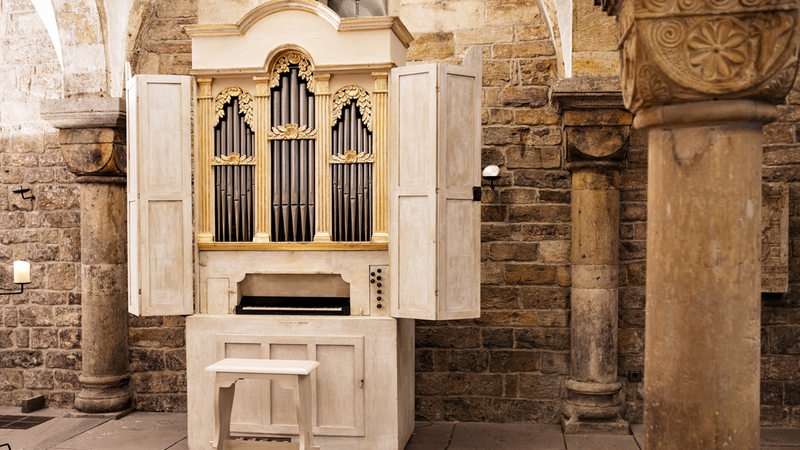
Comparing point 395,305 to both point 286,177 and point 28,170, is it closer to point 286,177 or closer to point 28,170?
point 286,177

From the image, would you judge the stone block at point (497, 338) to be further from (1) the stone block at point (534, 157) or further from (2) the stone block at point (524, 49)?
(2) the stone block at point (524, 49)

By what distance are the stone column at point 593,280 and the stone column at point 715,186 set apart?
2.91 metres

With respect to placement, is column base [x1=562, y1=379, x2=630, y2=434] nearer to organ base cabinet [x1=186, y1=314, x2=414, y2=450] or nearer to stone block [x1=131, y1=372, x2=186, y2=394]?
organ base cabinet [x1=186, y1=314, x2=414, y2=450]

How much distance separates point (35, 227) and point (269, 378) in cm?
316

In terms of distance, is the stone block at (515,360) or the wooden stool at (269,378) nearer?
the wooden stool at (269,378)

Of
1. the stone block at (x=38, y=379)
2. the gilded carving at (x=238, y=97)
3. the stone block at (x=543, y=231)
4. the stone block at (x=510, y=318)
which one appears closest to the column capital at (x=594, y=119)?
the stone block at (x=543, y=231)

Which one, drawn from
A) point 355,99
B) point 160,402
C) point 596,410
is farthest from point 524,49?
point 160,402

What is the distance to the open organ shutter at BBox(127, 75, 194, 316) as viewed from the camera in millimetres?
4641

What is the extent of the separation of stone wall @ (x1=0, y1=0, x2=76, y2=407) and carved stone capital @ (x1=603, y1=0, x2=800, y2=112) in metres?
5.18

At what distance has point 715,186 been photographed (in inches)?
86.7

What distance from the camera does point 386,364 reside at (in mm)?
4512

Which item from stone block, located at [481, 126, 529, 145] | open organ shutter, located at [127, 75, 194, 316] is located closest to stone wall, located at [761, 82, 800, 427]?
stone block, located at [481, 126, 529, 145]

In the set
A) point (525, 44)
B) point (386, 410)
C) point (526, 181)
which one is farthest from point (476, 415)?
point (525, 44)

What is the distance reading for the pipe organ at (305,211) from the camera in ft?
14.6
